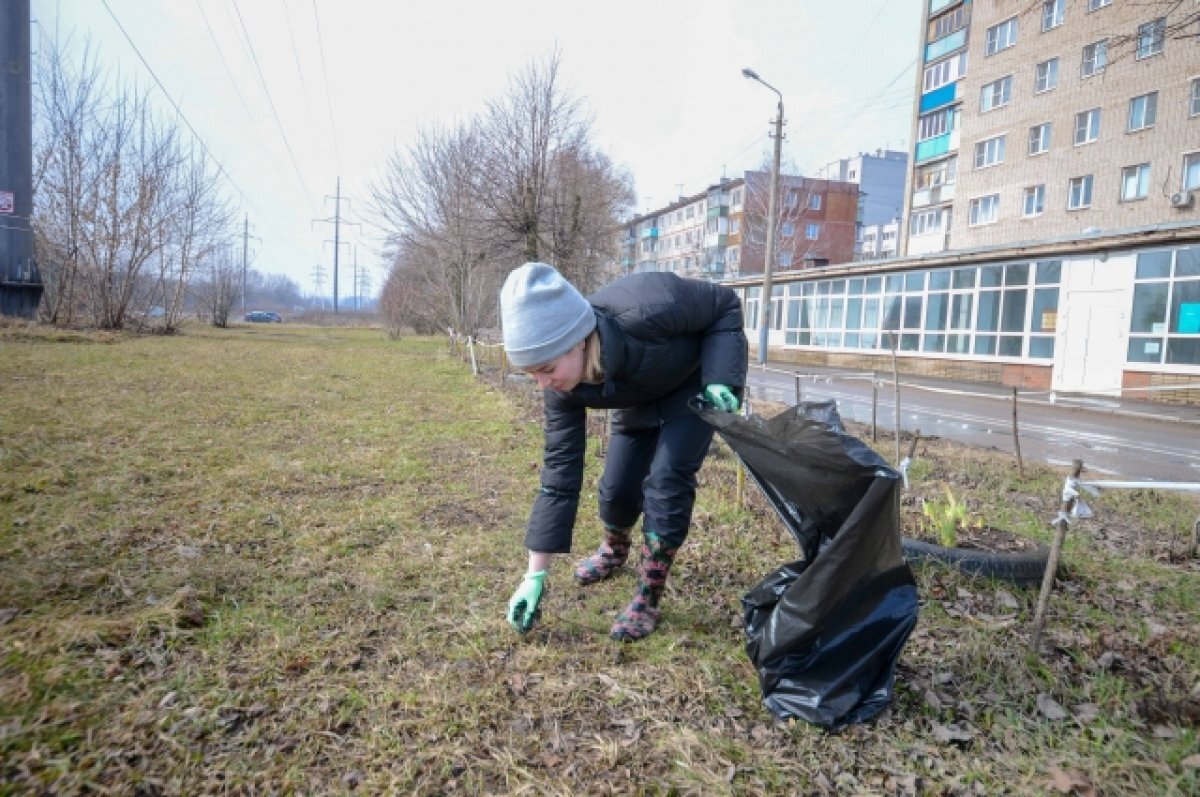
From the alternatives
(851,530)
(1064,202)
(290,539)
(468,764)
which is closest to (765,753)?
(851,530)

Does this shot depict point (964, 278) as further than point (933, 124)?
No

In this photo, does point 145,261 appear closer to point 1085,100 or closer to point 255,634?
point 255,634

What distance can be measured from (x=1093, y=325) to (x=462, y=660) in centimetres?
1906

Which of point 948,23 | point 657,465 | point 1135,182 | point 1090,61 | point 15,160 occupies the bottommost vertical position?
point 657,465

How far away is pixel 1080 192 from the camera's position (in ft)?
77.5

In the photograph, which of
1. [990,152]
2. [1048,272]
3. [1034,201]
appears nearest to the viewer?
[1048,272]

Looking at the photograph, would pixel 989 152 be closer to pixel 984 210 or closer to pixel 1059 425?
pixel 984 210

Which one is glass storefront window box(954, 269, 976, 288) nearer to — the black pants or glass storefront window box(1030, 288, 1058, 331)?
glass storefront window box(1030, 288, 1058, 331)

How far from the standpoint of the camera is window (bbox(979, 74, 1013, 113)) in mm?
26375

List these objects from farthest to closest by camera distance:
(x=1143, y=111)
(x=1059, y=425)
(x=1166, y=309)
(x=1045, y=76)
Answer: (x=1045, y=76)
(x=1143, y=111)
(x=1166, y=309)
(x=1059, y=425)

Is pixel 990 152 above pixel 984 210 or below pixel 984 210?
above

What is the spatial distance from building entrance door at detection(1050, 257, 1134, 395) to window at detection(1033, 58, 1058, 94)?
1286 cm

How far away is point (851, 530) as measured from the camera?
186cm

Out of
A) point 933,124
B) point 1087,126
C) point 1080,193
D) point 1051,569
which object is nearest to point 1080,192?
point 1080,193
